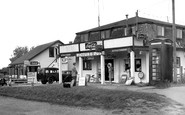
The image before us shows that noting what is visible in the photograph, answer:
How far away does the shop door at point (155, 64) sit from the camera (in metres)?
20.6

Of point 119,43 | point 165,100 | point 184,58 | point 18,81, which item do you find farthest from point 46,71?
point 165,100

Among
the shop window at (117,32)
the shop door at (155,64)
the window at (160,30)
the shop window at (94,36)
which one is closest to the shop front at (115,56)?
the shop window at (117,32)

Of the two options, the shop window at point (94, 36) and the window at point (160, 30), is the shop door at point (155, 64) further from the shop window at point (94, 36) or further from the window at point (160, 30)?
the shop window at point (94, 36)

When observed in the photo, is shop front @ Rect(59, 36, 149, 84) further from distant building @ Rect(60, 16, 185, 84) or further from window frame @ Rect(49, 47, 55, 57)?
window frame @ Rect(49, 47, 55, 57)

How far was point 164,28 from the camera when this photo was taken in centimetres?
2761

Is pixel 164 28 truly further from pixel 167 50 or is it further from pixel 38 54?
pixel 38 54

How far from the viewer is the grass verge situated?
41.0 feet

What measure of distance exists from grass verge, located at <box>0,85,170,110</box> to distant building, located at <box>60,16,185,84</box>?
21.0 ft

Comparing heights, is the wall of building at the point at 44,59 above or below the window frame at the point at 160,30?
below

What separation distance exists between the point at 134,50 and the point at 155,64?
3081 mm

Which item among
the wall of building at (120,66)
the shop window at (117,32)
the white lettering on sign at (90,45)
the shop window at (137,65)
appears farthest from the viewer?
the shop window at (117,32)

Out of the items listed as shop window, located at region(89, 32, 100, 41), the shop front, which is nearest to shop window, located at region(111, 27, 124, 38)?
the shop front

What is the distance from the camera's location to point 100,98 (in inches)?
566

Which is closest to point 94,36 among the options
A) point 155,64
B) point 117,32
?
point 117,32
